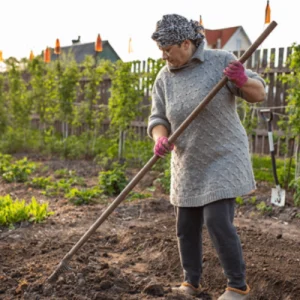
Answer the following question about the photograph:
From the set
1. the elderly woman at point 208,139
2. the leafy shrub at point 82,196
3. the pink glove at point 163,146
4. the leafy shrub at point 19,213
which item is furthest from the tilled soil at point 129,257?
the pink glove at point 163,146

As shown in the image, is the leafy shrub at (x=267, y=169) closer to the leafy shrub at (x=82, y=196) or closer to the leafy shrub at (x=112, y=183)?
the leafy shrub at (x=112, y=183)

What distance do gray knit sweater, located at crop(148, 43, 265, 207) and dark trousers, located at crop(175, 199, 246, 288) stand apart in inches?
2.9

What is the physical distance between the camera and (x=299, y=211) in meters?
6.19

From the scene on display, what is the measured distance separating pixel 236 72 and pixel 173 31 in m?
0.44

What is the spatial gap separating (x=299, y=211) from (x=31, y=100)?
724 cm

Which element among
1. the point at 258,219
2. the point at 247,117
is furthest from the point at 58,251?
the point at 247,117

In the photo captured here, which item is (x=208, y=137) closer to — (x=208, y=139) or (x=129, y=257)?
(x=208, y=139)

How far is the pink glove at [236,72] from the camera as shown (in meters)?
3.02

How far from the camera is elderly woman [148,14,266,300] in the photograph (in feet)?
10.4

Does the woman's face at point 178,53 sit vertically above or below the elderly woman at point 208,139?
above

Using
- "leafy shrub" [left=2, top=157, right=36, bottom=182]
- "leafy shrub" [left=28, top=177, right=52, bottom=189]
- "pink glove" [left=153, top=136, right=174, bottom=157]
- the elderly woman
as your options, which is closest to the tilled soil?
the elderly woman

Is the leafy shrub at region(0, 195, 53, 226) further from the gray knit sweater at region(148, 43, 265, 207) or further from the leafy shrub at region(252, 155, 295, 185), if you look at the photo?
the leafy shrub at region(252, 155, 295, 185)

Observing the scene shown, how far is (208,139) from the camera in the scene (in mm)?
3260

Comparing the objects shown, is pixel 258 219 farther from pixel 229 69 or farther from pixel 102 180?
pixel 229 69
